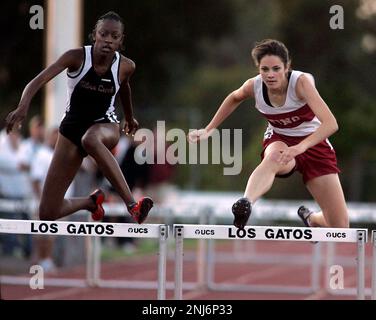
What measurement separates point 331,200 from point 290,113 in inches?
28.7

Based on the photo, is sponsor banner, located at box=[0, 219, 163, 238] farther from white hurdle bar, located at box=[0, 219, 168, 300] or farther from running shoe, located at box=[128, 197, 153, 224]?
running shoe, located at box=[128, 197, 153, 224]

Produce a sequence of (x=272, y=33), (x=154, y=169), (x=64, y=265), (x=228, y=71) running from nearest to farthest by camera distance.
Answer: (x=64, y=265)
(x=154, y=169)
(x=272, y=33)
(x=228, y=71)

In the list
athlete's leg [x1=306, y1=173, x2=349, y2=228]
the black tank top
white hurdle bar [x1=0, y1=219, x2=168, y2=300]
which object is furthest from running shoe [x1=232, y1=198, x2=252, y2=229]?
the black tank top

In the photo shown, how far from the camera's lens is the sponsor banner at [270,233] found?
696 cm

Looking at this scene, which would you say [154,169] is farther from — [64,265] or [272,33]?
[272,33]

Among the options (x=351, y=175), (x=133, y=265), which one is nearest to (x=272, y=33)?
(x=351, y=175)

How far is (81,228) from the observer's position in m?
7.06

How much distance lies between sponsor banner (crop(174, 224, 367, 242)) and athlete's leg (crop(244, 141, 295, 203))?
0.32 metres

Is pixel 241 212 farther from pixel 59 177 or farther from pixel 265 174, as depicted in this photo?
pixel 59 177

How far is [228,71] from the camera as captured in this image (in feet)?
126

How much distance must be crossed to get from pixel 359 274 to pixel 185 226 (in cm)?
120

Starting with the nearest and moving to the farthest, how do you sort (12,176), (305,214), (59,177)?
(59,177)
(305,214)
(12,176)

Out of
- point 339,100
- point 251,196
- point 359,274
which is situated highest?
point 339,100

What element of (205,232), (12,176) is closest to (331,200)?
(205,232)
